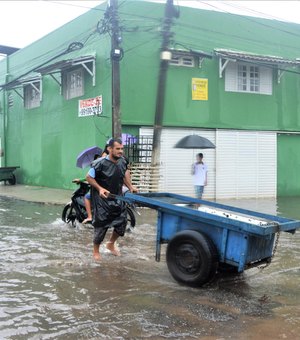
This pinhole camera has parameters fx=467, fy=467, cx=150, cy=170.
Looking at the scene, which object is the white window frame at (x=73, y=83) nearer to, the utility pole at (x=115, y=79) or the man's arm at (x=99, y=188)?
the utility pole at (x=115, y=79)

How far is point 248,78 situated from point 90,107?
20.0 ft

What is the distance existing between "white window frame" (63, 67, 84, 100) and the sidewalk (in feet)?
12.7

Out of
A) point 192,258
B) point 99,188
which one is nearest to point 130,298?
point 192,258

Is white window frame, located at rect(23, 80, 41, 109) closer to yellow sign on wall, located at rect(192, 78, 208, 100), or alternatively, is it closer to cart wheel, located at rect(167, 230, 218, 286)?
yellow sign on wall, located at rect(192, 78, 208, 100)

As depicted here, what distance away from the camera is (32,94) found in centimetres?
2231

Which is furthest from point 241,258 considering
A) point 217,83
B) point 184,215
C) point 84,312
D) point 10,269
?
point 217,83

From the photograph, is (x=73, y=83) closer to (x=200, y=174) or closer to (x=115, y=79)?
(x=115, y=79)

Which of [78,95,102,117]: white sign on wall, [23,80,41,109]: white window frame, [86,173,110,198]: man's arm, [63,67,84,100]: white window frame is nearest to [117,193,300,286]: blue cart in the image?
[86,173,110,198]: man's arm

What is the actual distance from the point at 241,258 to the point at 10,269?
3.16 metres

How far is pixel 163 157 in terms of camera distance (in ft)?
53.6

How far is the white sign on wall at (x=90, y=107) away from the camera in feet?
55.3

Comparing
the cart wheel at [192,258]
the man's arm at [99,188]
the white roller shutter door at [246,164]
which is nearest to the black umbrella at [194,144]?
the white roller shutter door at [246,164]

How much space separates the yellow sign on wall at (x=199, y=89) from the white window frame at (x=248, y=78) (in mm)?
927

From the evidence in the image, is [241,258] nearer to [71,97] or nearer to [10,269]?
[10,269]
